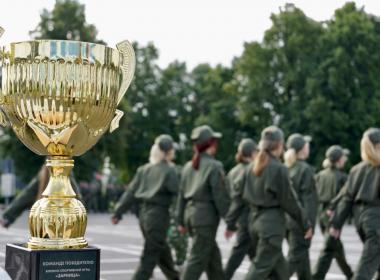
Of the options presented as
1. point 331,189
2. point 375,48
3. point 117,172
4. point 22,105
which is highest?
point 375,48

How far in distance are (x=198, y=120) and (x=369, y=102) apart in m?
13.9

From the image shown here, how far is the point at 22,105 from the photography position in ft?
15.0

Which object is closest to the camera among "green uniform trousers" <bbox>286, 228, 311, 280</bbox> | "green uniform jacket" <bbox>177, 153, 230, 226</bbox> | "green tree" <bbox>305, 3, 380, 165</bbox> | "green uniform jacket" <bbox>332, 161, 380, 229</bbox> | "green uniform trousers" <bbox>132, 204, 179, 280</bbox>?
"green uniform jacket" <bbox>332, 161, 380, 229</bbox>

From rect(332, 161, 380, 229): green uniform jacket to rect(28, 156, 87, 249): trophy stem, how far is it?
4.84 metres

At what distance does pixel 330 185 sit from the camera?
1266 cm

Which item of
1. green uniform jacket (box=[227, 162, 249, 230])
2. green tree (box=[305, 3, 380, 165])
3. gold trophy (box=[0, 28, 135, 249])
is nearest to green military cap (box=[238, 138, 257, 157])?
green uniform jacket (box=[227, 162, 249, 230])

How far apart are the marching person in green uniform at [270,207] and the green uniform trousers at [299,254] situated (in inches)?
74.8

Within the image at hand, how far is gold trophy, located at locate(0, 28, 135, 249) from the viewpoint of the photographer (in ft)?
14.8

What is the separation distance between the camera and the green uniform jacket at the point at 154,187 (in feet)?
33.7

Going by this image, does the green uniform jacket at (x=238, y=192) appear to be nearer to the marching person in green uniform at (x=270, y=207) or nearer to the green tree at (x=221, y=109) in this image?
the marching person in green uniform at (x=270, y=207)

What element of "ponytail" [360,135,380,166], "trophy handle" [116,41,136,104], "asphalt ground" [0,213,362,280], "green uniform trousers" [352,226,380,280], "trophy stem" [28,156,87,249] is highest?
"trophy handle" [116,41,136,104]

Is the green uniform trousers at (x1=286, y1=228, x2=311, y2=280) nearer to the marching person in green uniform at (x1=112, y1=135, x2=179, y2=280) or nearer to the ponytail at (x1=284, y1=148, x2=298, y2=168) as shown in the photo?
the ponytail at (x1=284, y1=148, x2=298, y2=168)

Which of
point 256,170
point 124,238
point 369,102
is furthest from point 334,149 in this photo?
point 369,102

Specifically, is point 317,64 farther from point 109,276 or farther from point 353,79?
point 109,276
